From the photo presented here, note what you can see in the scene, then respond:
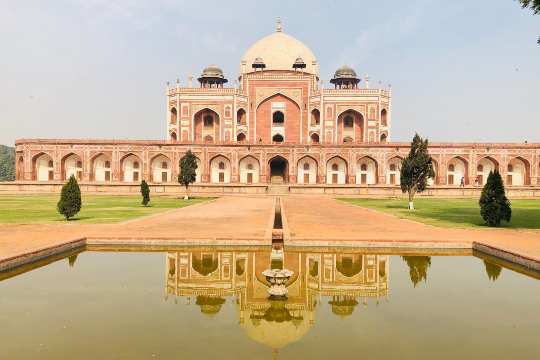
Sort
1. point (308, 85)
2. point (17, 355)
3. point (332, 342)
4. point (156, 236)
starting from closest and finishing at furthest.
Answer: point (17, 355) → point (332, 342) → point (156, 236) → point (308, 85)

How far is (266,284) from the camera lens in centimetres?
648

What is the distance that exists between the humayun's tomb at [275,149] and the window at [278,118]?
0.34 feet

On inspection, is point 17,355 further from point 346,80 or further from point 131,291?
point 346,80

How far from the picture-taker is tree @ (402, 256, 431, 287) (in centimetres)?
716

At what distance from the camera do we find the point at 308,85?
44.8 m

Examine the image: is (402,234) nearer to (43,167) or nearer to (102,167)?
(102,167)

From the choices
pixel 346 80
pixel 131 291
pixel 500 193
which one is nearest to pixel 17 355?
pixel 131 291

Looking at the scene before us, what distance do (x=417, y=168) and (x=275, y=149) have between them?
18.9 m

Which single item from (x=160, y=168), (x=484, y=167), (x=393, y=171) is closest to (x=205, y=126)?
(x=160, y=168)

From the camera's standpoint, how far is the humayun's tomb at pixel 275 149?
37.7 m

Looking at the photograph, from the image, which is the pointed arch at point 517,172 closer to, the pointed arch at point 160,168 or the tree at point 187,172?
the tree at point 187,172

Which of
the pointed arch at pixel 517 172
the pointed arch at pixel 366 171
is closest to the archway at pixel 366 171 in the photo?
the pointed arch at pixel 366 171

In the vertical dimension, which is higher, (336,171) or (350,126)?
(350,126)

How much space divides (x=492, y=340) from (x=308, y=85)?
137ft
